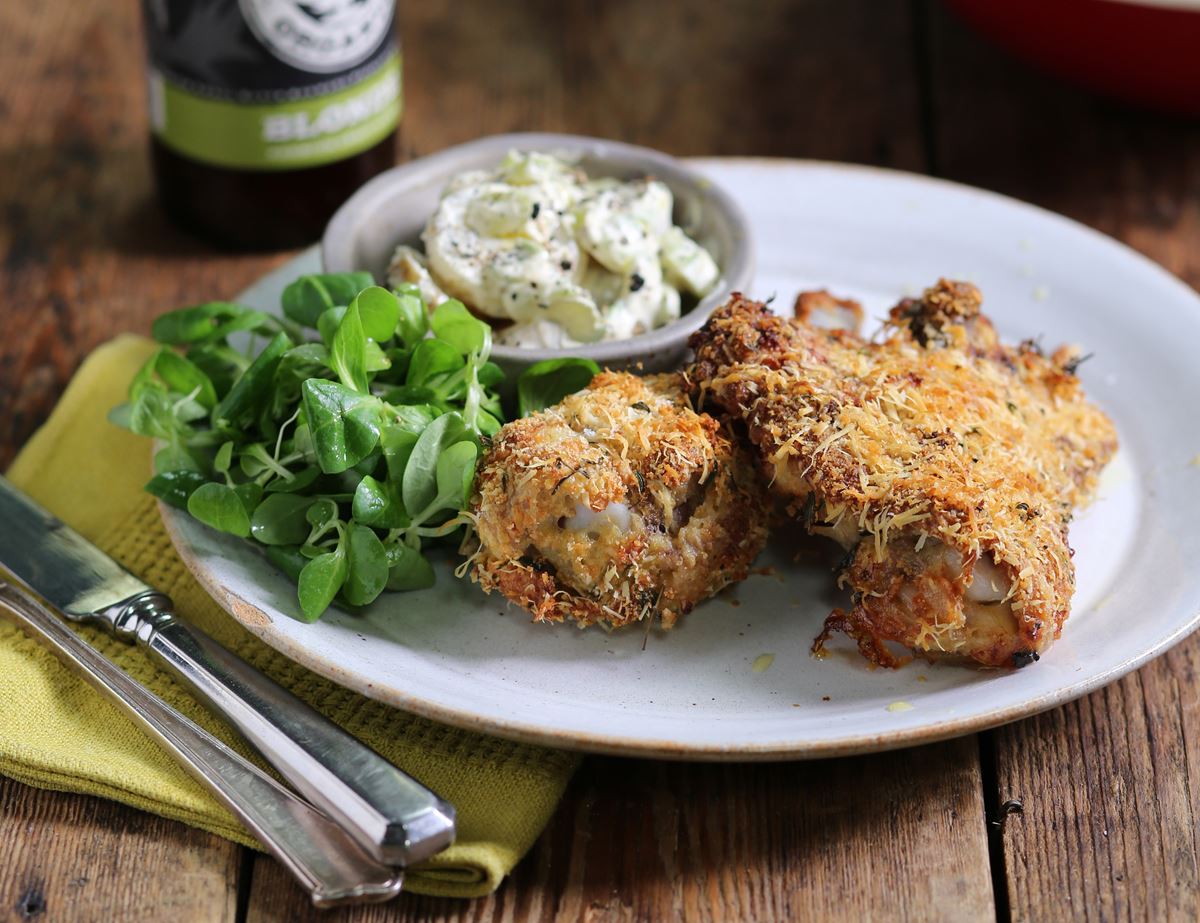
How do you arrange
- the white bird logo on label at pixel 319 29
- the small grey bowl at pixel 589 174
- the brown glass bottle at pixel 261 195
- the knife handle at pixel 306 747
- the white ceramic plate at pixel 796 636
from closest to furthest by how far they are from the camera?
1. the knife handle at pixel 306 747
2. the white ceramic plate at pixel 796 636
3. the small grey bowl at pixel 589 174
4. the white bird logo on label at pixel 319 29
5. the brown glass bottle at pixel 261 195

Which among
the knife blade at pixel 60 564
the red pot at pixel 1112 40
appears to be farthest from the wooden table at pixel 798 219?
the knife blade at pixel 60 564

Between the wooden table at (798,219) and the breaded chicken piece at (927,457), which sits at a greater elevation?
the breaded chicken piece at (927,457)

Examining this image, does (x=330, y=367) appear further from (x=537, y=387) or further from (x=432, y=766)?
(x=432, y=766)

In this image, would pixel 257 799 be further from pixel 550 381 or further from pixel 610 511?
pixel 550 381

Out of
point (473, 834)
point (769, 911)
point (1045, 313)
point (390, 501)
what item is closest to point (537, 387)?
point (390, 501)

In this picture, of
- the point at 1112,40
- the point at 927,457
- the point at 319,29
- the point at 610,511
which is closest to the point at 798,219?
the point at 1112,40

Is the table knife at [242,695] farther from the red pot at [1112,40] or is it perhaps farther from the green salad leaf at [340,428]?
the red pot at [1112,40]
